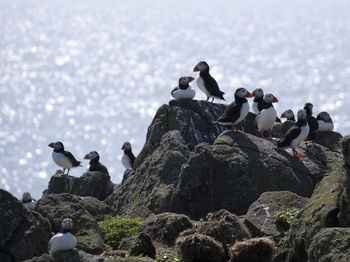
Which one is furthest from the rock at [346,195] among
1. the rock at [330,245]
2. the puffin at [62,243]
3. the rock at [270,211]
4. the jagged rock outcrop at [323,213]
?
the puffin at [62,243]

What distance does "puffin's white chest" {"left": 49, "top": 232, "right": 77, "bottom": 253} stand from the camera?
1181cm

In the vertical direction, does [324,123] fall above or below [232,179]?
above

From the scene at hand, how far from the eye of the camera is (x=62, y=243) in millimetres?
11859

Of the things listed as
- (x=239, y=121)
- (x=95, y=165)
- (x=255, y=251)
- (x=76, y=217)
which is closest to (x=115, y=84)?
(x=95, y=165)

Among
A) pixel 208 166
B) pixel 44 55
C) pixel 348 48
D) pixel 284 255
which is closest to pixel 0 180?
pixel 208 166

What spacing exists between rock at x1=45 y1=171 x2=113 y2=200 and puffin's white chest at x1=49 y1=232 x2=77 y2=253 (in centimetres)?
827

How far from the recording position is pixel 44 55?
164375 millimetres

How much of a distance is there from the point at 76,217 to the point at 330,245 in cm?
660

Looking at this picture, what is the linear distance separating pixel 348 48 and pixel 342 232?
532 ft

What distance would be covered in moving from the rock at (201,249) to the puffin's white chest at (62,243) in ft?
5.67

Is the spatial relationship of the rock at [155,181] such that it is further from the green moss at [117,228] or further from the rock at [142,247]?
the rock at [142,247]

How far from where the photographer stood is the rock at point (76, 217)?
553 inches

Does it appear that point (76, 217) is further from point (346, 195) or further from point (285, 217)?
point (346, 195)

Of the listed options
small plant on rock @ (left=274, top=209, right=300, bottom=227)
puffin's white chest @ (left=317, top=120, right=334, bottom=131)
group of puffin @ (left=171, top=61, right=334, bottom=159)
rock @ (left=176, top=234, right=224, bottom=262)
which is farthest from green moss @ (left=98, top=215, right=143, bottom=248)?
puffin's white chest @ (left=317, top=120, right=334, bottom=131)
